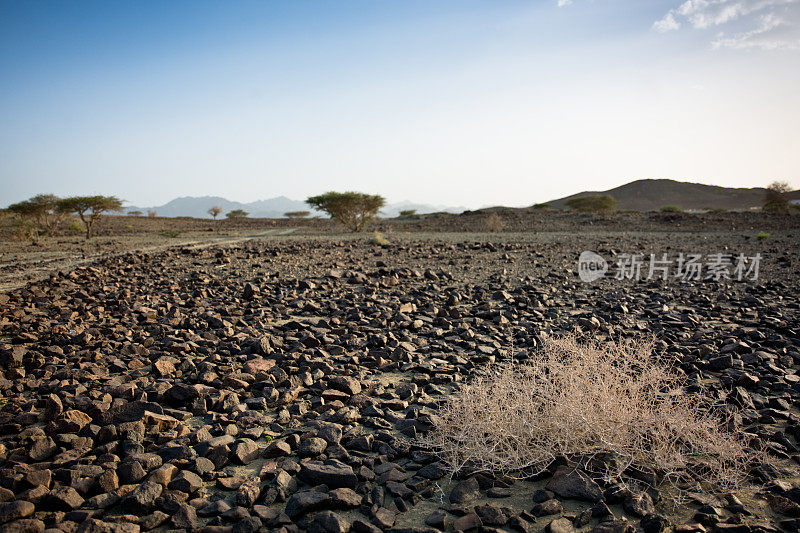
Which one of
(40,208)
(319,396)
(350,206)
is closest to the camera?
(319,396)

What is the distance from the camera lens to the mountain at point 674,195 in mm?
88188

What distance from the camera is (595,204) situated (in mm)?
40844

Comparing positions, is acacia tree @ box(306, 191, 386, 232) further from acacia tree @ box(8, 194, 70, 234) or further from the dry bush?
the dry bush

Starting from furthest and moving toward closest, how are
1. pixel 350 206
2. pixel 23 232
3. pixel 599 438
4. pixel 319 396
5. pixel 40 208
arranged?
pixel 350 206 < pixel 40 208 < pixel 23 232 < pixel 319 396 < pixel 599 438

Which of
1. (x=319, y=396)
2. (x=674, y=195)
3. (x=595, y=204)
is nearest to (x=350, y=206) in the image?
(x=595, y=204)

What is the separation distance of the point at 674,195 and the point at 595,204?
69131 mm

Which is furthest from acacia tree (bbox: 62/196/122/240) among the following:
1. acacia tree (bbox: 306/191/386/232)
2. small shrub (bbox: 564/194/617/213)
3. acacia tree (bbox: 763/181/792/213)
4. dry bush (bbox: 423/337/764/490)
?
acacia tree (bbox: 763/181/792/213)

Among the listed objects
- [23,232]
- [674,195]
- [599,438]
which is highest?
[674,195]

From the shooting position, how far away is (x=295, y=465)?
10.2 feet

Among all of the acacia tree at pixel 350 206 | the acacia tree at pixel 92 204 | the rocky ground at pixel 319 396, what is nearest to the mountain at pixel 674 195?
the acacia tree at pixel 350 206

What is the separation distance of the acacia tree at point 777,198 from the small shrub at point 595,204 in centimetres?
1081

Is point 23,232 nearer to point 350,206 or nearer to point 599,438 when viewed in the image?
point 350,206

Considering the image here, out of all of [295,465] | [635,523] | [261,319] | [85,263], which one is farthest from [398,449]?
[85,263]

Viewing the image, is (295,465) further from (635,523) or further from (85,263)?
(85,263)
